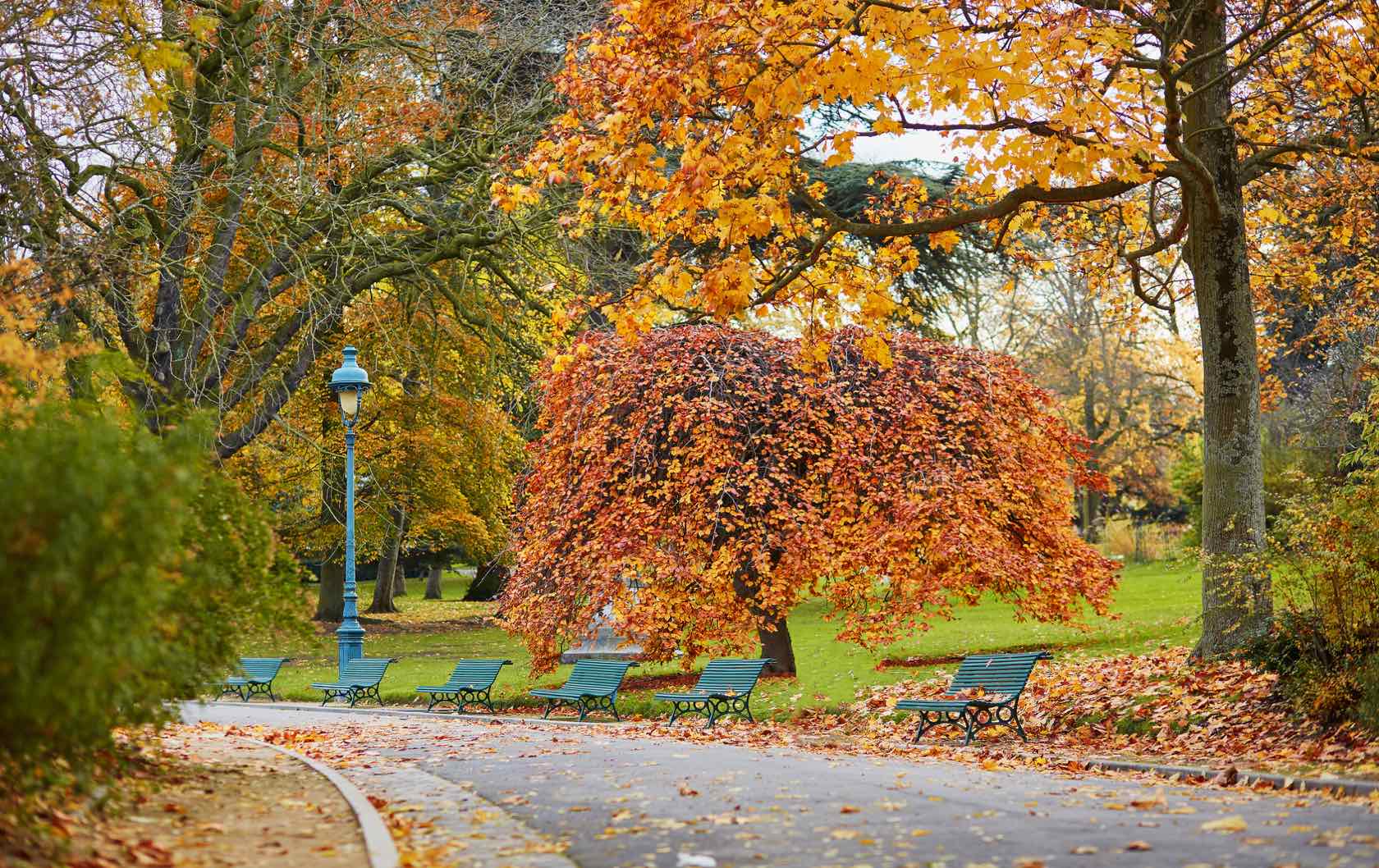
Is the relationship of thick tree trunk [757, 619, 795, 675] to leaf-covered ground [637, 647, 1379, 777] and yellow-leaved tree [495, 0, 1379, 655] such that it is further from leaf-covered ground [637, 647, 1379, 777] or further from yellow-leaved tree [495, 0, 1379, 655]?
yellow-leaved tree [495, 0, 1379, 655]

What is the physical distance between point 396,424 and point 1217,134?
20665 mm

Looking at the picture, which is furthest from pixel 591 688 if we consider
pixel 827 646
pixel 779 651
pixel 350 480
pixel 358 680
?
pixel 827 646

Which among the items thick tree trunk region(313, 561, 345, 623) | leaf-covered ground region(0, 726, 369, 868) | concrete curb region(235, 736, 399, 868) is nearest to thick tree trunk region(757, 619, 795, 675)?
concrete curb region(235, 736, 399, 868)

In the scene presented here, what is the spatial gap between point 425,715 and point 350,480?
12.3ft

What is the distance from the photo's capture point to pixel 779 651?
17.8 metres

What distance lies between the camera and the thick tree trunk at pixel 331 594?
33688 millimetres

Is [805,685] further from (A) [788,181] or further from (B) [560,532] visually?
(A) [788,181]

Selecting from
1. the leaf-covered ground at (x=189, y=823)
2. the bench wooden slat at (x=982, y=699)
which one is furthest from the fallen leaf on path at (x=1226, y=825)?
the bench wooden slat at (x=982, y=699)

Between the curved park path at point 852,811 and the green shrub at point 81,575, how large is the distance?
6.17 ft

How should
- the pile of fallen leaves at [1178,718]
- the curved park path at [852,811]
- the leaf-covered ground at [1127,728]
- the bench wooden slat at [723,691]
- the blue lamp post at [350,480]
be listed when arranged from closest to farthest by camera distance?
the curved park path at [852,811] → the pile of fallen leaves at [1178,718] → the leaf-covered ground at [1127,728] → the bench wooden slat at [723,691] → the blue lamp post at [350,480]

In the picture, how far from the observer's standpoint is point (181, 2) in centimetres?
1481

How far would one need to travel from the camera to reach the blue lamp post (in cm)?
1845

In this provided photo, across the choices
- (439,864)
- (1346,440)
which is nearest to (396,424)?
(1346,440)

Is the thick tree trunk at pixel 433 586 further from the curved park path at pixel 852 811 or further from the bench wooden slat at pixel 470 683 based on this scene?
the curved park path at pixel 852 811
